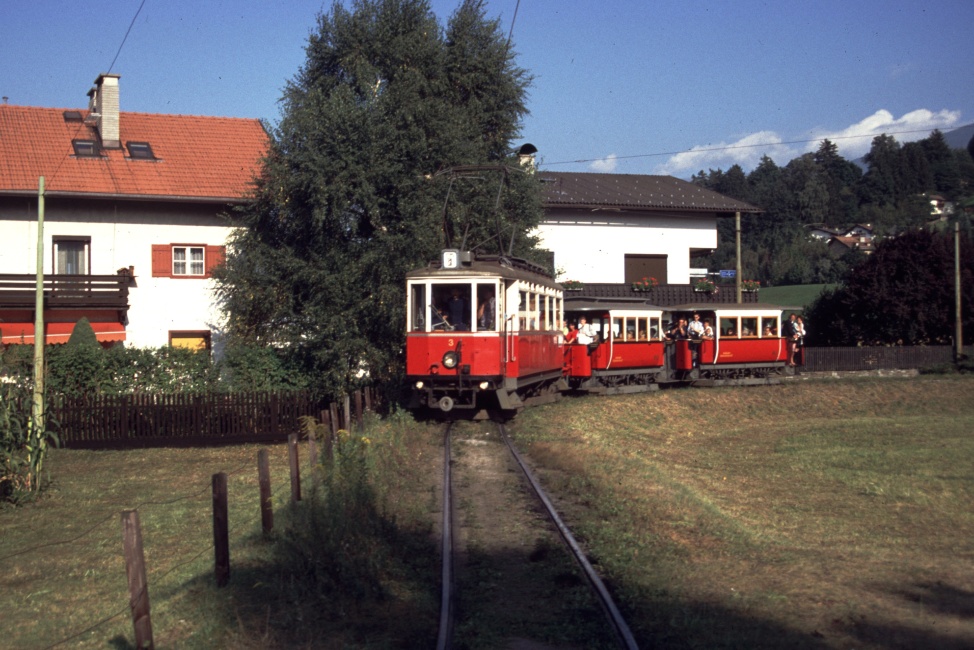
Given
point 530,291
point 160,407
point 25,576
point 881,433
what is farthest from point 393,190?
Answer: point 25,576

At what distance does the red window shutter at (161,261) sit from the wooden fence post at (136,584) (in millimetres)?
24868

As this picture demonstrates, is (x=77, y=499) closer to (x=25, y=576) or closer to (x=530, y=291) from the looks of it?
(x=25, y=576)

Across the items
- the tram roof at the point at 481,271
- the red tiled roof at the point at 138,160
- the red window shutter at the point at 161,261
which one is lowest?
the tram roof at the point at 481,271

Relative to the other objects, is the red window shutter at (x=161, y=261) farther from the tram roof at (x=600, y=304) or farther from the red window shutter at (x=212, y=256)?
the tram roof at (x=600, y=304)

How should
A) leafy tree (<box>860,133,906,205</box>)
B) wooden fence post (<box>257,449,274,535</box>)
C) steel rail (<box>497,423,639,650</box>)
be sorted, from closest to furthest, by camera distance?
steel rail (<box>497,423,639,650</box>) → wooden fence post (<box>257,449,274,535</box>) → leafy tree (<box>860,133,906,205</box>)

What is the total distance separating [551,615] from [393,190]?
19.2 metres

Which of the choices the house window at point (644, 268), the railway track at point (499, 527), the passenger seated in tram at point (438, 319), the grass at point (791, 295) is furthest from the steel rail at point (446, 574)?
the grass at point (791, 295)

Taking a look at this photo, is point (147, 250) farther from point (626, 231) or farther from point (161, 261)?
point (626, 231)

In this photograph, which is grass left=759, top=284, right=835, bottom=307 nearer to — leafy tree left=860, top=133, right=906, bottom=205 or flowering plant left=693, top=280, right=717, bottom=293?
flowering plant left=693, top=280, right=717, bottom=293

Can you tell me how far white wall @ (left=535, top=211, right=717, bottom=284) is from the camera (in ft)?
144

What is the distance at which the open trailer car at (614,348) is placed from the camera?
2730 cm

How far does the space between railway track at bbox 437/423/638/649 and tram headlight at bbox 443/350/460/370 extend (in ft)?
4.39

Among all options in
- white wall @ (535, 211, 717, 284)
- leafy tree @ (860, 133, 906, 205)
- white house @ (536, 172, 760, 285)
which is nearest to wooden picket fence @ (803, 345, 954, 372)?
white house @ (536, 172, 760, 285)

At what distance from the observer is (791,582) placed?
8531 millimetres
